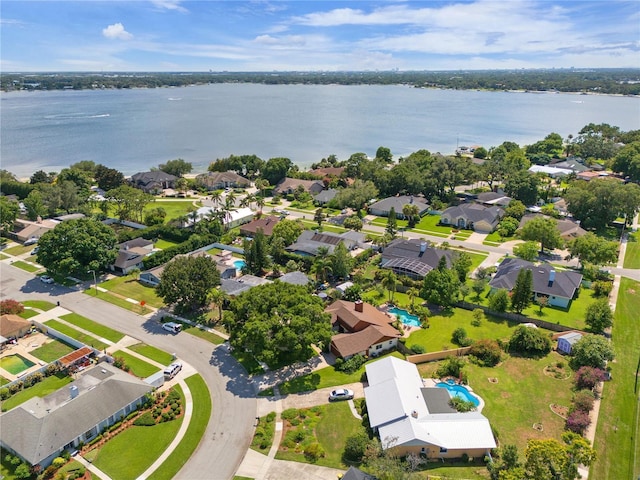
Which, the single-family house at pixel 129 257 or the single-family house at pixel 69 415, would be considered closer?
the single-family house at pixel 69 415

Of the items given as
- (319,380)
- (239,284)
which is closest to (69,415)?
(319,380)

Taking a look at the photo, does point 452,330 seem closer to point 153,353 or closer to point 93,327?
point 153,353

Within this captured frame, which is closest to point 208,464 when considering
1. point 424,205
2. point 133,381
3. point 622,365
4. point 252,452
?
point 252,452

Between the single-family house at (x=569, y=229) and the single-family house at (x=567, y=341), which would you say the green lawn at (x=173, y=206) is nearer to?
the single-family house at (x=569, y=229)

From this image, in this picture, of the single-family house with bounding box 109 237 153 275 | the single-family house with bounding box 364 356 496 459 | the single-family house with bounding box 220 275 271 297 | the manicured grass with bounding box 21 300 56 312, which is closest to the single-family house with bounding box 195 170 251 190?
the single-family house with bounding box 109 237 153 275

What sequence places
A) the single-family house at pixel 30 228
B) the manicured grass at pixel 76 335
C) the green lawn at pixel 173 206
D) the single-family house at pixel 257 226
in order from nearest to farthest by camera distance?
the manicured grass at pixel 76 335, the single-family house at pixel 30 228, the single-family house at pixel 257 226, the green lawn at pixel 173 206

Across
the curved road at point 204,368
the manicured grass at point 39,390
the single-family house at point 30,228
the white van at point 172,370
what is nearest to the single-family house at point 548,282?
the curved road at point 204,368

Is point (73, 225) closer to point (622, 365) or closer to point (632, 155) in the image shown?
point (622, 365)
